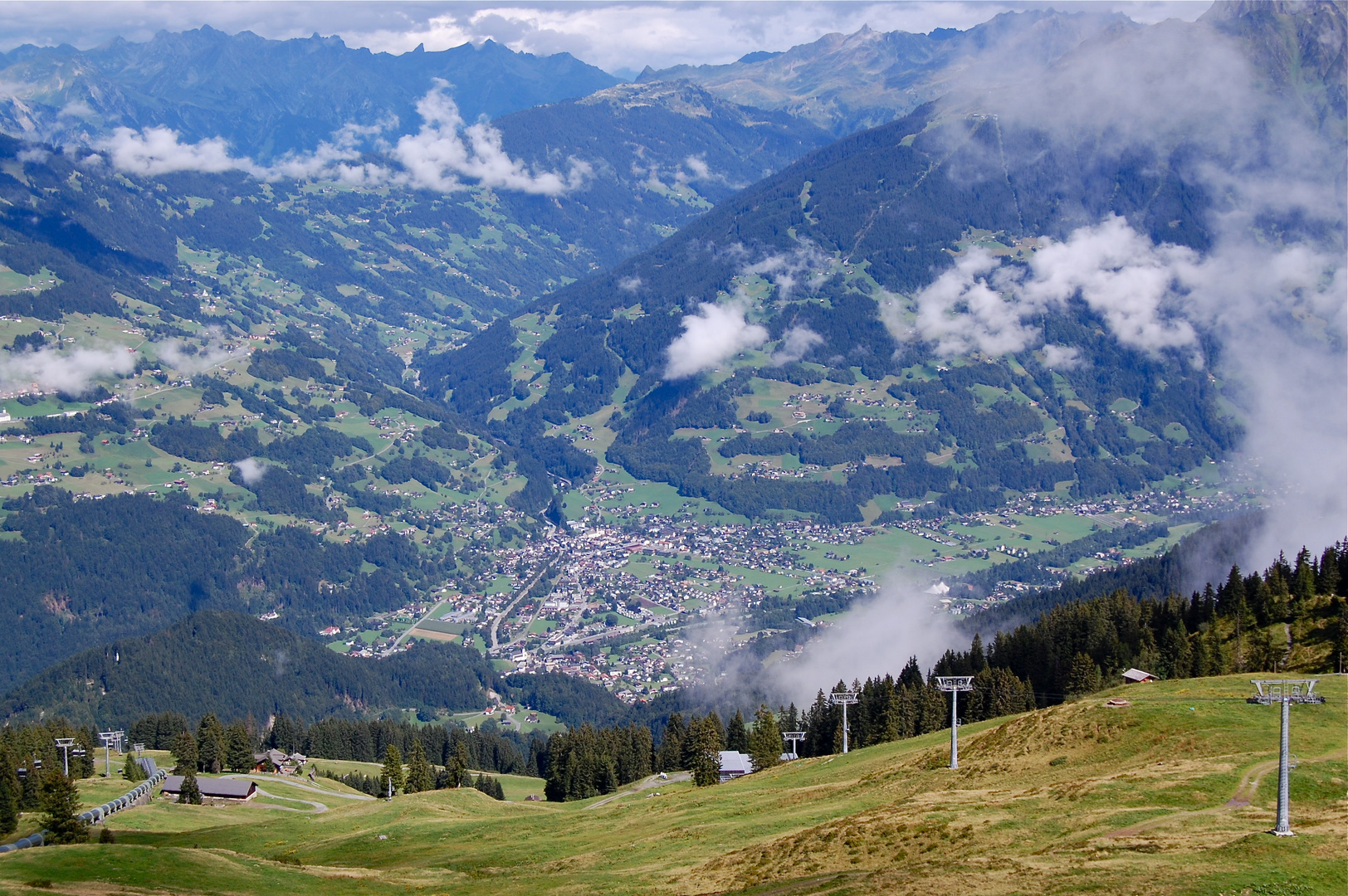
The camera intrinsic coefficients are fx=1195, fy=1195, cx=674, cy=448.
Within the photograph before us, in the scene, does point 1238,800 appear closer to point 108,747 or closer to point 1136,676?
Answer: point 1136,676

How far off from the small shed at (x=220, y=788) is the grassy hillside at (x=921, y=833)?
12829mm

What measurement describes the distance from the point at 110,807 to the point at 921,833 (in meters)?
69.2

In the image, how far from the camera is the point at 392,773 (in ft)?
378

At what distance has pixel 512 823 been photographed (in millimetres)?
→ 85625

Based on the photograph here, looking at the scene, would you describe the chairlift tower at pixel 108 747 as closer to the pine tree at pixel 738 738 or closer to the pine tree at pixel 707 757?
the pine tree at pixel 707 757

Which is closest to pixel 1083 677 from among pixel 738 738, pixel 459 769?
pixel 738 738

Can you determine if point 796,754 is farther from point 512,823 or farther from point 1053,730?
point 1053,730

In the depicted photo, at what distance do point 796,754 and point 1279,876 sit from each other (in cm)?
8531

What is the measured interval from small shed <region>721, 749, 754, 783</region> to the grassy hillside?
2345cm

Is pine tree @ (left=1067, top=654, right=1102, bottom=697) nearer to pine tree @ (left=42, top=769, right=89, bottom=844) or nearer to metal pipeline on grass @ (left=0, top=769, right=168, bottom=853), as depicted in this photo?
pine tree @ (left=42, top=769, right=89, bottom=844)

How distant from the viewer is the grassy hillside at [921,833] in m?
45.4

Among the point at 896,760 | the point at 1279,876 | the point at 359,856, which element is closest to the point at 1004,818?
the point at 1279,876

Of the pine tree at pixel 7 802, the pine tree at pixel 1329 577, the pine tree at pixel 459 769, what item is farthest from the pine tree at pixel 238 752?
the pine tree at pixel 1329 577

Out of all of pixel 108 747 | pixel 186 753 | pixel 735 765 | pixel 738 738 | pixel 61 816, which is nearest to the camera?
pixel 61 816
